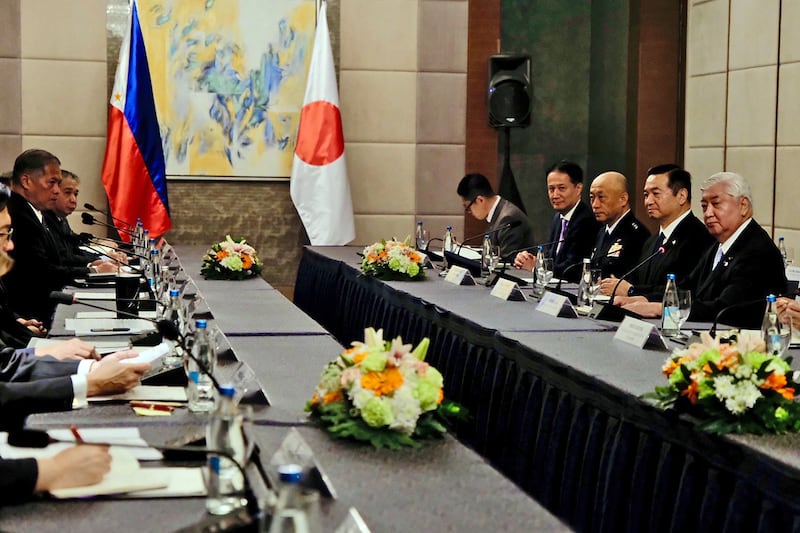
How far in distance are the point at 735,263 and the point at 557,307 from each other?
725mm

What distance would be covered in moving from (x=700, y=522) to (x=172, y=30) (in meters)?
6.37

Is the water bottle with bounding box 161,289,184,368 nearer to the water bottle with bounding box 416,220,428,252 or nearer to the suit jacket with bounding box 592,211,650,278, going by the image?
the suit jacket with bounding box 592,211,650,278

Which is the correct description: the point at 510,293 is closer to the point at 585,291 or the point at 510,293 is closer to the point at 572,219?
the point at 585,291

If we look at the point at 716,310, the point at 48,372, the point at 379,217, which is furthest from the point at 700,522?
the point at 379,217

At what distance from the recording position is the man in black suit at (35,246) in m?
5.12

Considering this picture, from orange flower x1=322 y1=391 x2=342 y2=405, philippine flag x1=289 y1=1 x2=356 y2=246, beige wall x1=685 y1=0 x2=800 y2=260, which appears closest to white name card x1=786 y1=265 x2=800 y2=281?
beige wall x1=685 y1=0 x2=800 y2=260

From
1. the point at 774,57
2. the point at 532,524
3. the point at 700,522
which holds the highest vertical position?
the point at 774,57

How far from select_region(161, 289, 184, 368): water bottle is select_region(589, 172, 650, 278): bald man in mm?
2924

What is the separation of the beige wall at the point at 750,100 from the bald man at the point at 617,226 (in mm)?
1808

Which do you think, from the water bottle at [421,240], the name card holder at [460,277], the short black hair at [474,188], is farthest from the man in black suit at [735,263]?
the short black hair at [474,188]

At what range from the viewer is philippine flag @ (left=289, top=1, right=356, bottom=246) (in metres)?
7.78

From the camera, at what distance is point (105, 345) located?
313 cm

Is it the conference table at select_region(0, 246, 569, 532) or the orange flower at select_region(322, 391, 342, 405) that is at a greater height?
the orange flower at select_region(322, 391, 342, 405)

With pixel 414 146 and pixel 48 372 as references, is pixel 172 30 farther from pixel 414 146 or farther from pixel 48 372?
pixel 48 372
